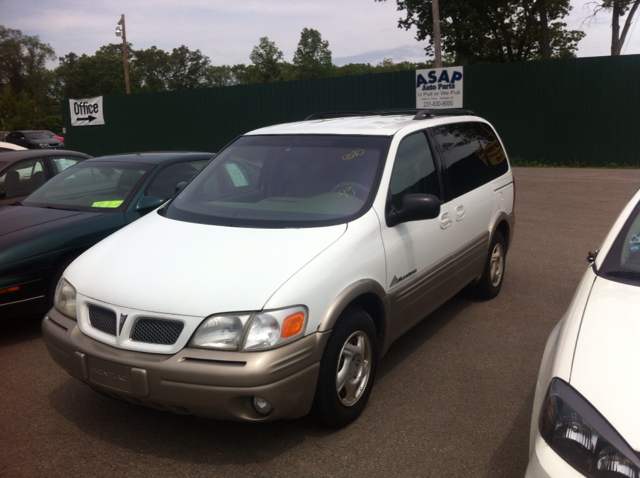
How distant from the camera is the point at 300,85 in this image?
21266 millimetres

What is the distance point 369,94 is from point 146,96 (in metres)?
10.4

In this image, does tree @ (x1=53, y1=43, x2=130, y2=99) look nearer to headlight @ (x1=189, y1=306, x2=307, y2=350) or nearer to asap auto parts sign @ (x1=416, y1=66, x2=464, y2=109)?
asap auto parts sign @ (x1=416, y1=66, x2=464, y2=109)

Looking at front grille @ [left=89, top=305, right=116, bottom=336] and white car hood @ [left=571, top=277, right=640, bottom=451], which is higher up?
white car hood @ [left=571, top=277, right=640, bottom=451]

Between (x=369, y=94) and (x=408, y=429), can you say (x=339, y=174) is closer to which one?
(x=408, y=429)

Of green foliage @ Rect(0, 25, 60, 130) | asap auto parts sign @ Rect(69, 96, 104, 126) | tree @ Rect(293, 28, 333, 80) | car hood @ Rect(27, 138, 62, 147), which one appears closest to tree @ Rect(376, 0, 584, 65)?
asap auto parts sign @ Rect(69, 96, 104, 126)

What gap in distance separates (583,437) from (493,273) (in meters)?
3.95

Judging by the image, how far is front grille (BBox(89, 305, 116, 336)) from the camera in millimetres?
3211

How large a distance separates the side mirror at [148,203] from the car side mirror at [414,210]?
9.50 ft

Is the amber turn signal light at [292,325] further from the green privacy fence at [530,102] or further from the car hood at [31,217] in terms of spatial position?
the green privacy fence at [530,102]

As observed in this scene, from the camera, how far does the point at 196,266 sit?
3.35 meters

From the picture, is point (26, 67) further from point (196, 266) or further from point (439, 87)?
point (196, 266)

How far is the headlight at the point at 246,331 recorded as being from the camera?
2.95 metres

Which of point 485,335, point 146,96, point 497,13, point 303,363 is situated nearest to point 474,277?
point 485,335

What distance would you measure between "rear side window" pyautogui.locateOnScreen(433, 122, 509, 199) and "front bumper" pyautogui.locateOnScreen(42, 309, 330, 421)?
2288 millimetres
